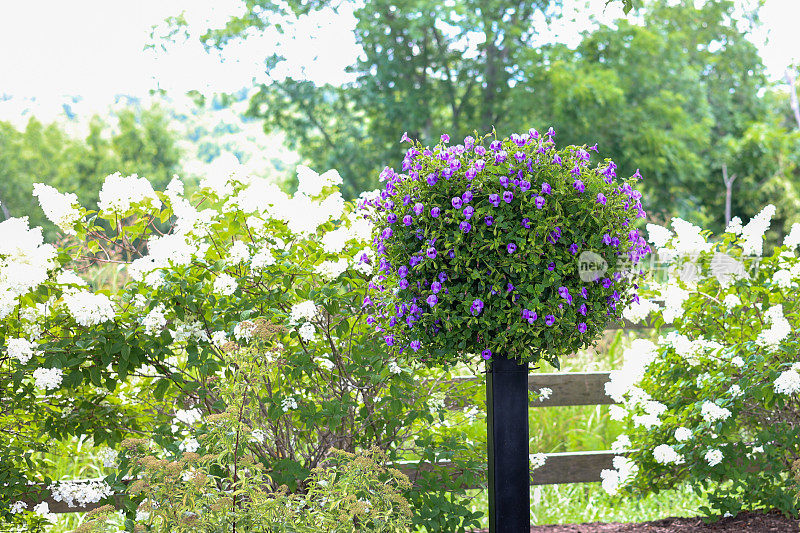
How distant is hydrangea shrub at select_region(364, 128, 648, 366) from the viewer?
2.12 m

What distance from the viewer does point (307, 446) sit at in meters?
2.79

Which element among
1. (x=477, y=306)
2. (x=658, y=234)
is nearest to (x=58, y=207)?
(x=477, y=306)

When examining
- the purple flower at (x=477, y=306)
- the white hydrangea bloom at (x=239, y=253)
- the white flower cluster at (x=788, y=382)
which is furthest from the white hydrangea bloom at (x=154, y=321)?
the white flower cluster at (x=788, y=382)

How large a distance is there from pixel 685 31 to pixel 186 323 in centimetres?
1743

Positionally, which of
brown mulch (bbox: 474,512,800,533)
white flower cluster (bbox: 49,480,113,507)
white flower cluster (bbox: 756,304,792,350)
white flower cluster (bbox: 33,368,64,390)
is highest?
white flower cluster (bbox: 756,304,792,350)

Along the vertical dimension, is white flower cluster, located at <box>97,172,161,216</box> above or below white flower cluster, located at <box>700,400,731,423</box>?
above

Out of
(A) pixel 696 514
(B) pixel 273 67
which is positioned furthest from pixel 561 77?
(A) pixel 696 514

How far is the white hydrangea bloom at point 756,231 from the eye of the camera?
9.43 feet

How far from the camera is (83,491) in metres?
2.62

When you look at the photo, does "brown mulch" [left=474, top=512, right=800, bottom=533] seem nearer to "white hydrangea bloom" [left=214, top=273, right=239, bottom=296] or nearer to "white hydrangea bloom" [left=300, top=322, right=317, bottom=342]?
"white hydrangea bloom" [left=300, top=322, right=317, bottom=342]

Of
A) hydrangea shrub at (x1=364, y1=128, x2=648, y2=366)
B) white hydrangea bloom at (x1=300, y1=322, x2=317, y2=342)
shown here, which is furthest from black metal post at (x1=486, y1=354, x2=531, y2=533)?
white hydrangea bloom at (x1=300, y1=322, x2=317, y2=342)

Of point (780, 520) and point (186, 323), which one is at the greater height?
point (186, 323)

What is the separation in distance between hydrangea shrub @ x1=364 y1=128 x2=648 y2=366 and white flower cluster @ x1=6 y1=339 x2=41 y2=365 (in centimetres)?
125

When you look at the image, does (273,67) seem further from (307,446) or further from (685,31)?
(307,446)
